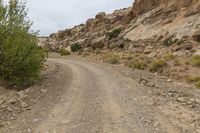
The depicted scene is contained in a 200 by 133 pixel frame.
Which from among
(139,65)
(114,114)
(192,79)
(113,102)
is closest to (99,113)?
(114,114)

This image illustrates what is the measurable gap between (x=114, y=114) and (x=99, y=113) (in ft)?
1.95

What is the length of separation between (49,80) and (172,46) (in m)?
18.6

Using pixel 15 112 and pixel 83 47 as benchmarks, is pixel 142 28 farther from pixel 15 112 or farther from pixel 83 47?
pixel 15 112

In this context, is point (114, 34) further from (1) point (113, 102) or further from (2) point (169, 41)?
(1) point (113, 102)

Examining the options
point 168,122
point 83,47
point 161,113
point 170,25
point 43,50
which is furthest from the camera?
point 83,47

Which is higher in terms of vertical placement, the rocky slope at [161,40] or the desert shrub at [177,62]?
the rocky slope at [161,40]

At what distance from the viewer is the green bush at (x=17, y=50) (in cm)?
1791

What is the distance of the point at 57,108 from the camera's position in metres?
13.4

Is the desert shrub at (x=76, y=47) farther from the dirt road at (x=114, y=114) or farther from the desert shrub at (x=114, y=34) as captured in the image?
the dirt road at (x=114, y=114)

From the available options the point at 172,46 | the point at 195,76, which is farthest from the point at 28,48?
the point at 172,46

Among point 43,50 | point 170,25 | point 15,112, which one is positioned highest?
point 170,25

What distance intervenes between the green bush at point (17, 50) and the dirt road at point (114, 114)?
9.14ft

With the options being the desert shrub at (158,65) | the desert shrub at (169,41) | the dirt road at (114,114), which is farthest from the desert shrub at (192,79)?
the desert shrub at (169,41)

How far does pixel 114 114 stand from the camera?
1217 cm
